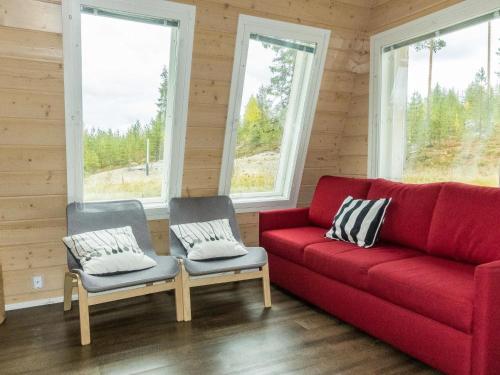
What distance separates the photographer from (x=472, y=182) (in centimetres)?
299

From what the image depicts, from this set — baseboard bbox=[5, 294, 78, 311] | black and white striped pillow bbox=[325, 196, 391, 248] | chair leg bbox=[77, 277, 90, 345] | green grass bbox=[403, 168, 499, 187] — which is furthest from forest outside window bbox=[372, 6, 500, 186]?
baseboard bbox=[5, 294, 78, 311]

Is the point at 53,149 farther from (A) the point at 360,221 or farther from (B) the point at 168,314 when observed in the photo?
(A) the point at 360,221

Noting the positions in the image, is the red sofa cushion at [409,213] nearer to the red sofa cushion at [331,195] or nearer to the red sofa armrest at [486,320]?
the red sofa cushion at [331,195]

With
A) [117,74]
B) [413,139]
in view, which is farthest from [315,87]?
[117,74]

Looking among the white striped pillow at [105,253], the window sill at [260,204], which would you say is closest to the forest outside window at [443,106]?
the window sill at [260,204]

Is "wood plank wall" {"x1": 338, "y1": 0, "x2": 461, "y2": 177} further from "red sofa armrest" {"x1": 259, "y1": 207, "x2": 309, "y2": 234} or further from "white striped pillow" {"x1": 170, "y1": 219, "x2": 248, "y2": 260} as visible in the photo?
"white striped pillow" {"x1": 170, "y1": 219, "x2": 248, "y2": 260}

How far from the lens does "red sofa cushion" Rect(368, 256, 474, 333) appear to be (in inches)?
78.6

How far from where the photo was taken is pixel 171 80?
10.6 feet

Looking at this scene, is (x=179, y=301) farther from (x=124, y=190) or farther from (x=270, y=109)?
(x=270, y=109)

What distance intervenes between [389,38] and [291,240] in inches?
72.5

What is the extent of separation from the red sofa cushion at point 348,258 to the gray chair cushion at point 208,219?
37 centimetres

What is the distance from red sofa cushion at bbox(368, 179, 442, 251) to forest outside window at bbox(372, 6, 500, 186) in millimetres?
395

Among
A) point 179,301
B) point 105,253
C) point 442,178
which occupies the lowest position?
point 179,301

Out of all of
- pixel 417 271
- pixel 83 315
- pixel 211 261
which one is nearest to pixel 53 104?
pixel 83 315
